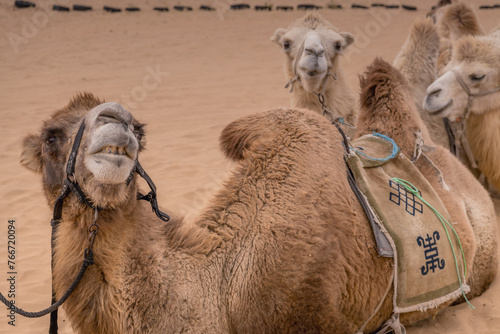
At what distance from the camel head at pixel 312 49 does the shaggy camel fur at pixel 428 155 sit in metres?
1.83

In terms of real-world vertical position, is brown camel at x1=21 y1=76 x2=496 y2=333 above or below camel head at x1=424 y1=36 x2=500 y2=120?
below

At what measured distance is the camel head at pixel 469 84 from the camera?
5348mm

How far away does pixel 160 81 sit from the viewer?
12359 mm

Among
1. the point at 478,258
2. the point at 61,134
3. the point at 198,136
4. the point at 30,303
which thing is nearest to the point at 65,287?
the point at 61,134

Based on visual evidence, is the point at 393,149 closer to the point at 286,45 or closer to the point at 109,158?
the point at 109,158

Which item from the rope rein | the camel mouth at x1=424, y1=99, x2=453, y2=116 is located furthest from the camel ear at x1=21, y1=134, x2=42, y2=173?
the rope rein

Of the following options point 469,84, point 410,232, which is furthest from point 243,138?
point 469,84

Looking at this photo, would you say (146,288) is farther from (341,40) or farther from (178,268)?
(341,40)

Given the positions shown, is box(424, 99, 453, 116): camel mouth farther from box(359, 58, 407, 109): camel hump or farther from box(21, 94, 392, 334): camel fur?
box(21, 94, 392, 334): camel fur

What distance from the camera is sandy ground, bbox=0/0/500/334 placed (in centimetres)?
485

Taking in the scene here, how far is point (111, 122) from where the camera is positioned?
236 cm

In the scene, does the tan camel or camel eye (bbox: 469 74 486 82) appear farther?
the tan camel

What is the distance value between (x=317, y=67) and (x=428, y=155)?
2027mm

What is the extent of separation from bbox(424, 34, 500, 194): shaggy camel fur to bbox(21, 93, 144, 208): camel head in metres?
3.47
